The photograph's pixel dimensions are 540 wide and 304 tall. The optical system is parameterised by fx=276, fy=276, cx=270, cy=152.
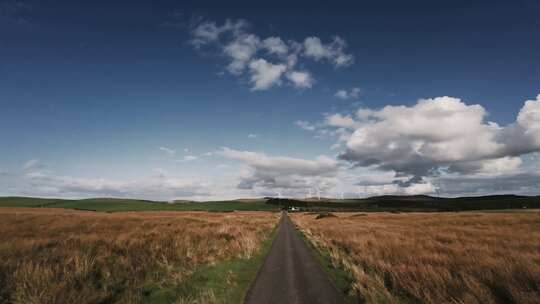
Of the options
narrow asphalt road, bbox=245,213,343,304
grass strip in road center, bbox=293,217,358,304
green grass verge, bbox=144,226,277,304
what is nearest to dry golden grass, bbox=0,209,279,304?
green grass verge, bbox=144,226,277,304

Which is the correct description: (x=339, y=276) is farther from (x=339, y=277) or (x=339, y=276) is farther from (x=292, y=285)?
(x=292, y=285)

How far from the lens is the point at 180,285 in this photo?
10.5 metres

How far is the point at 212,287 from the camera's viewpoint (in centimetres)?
1038

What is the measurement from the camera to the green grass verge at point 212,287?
30.4 feet

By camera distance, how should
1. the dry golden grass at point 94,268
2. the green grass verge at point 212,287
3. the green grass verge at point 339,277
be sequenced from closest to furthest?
the dry golden grass at point 94,268, the green grass verge at point 212,287, the green grass verge at point 339,277

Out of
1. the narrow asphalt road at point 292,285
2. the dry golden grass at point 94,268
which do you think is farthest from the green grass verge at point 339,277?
the dry golden grass at point 94,268

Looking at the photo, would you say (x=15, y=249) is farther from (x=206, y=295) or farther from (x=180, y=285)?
(x=206, y=295)

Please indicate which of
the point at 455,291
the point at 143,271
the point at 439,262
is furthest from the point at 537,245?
the point at 143,271

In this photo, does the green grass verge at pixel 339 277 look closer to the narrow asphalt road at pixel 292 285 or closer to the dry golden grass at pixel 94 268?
the narrow asphalt road at pixel 292 285

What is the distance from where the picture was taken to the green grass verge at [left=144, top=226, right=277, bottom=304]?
30.4 feet

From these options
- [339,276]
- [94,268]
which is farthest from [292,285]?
[94,268]

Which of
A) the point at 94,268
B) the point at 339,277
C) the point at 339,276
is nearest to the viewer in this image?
the point at 339,277

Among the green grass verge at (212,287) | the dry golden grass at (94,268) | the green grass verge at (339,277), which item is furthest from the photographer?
the green grass verge at (339,277)

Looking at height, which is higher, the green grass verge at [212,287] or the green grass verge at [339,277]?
the green grass verge at [212,287]
